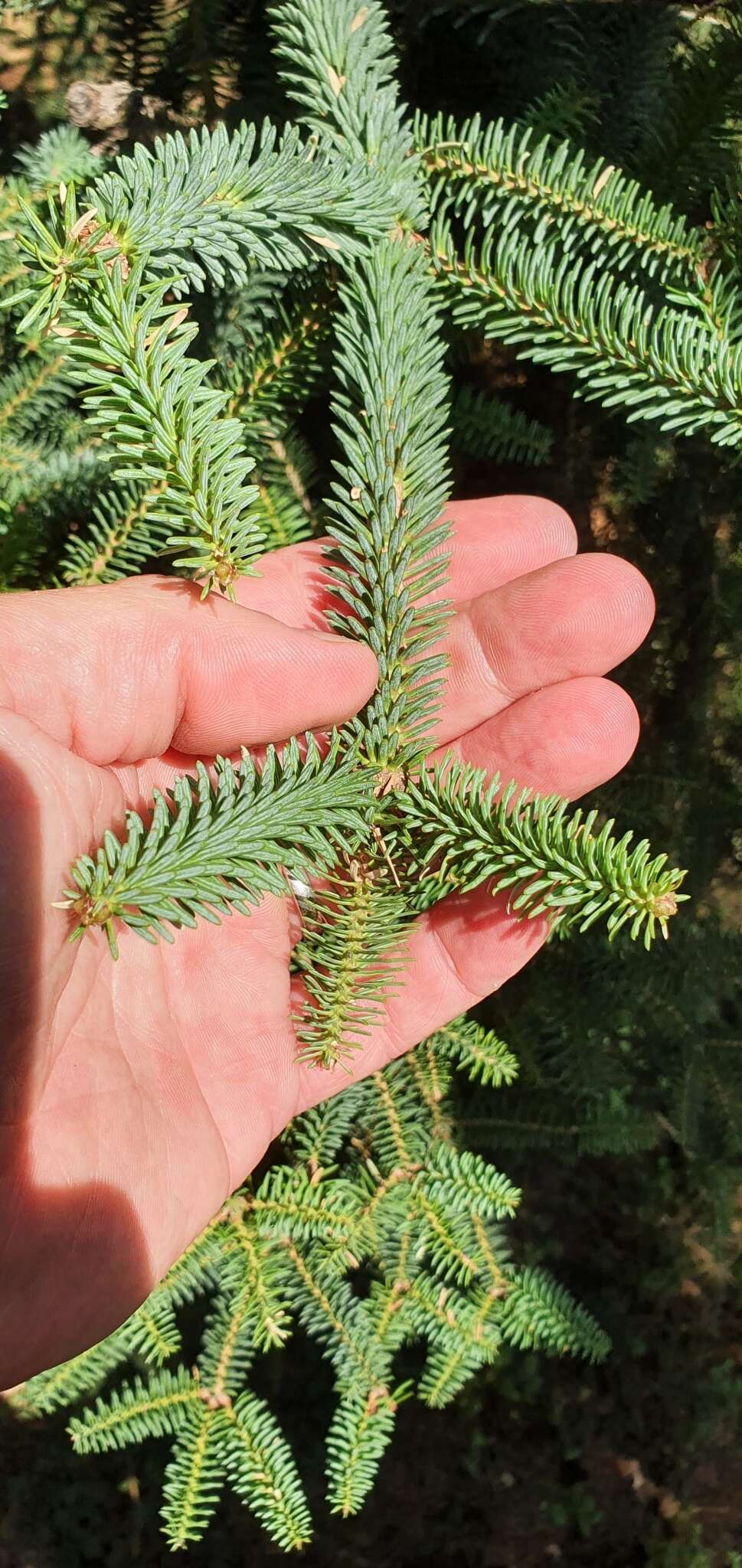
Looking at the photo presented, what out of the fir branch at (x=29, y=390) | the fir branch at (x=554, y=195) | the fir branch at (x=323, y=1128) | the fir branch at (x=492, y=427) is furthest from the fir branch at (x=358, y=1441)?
the fir branch at (x=554, y=195)

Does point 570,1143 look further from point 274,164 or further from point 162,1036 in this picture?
point 274,164

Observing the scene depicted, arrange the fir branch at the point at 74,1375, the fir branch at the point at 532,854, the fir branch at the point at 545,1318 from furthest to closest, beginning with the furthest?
the fir branch at the point at 545,1318
the fir branch at the point at 74,1375
the fir branch at the point at 532,854

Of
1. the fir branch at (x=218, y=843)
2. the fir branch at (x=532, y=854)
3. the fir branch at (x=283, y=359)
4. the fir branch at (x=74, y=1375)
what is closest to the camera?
the fir branch at (x=218, y=843)

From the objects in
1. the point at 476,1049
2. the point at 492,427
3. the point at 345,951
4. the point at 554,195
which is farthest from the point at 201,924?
the point at 554,195

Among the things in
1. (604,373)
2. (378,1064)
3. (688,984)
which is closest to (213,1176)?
(378,1064)

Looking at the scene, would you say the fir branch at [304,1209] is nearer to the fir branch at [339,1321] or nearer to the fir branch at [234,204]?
the fir branch at [339,1321]

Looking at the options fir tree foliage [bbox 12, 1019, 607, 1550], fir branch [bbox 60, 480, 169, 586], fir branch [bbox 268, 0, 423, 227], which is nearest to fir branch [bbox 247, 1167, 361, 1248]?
fir tree foliage [bbox 12, 1019, 607, 1550]

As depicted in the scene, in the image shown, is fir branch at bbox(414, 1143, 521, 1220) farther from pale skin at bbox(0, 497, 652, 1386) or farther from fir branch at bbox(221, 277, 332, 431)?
fir branch at bbox(221, 277, 332, 431)

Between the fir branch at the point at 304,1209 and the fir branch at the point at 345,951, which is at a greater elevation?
the fir branch at the point at 345,951
